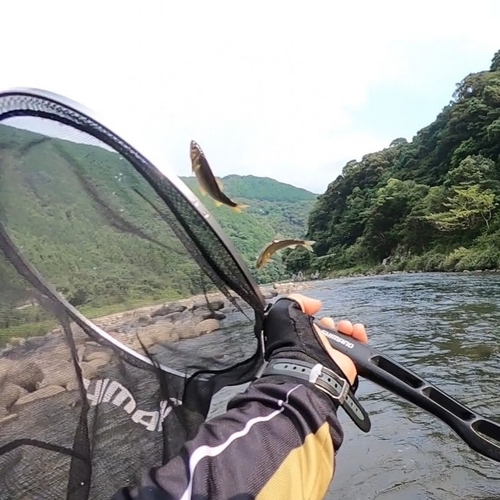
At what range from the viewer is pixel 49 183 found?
4.90 ft

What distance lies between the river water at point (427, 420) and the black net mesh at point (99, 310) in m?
0.30

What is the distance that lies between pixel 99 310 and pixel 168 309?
189 mm

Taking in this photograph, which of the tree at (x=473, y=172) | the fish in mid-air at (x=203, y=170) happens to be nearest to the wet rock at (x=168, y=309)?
the fish in mid-air at (x=203, y=170)

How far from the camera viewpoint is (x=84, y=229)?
60.1 inches

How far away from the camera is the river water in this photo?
5.64 m

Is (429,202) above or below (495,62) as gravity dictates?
below

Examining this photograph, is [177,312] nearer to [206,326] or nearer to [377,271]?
[206,326]

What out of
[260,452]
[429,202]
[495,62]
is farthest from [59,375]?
[495,62]

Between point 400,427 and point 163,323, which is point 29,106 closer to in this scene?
point 163,323

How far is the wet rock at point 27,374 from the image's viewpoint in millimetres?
1351

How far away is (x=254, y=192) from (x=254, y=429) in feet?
417

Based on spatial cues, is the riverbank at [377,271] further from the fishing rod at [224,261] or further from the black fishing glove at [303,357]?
the black fishing glove at [303,357]

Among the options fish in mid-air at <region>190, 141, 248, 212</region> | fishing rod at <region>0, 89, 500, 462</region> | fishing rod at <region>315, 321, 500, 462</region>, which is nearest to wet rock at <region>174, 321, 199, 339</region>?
fishing rod at <region>0, 89, 500, 462</region>

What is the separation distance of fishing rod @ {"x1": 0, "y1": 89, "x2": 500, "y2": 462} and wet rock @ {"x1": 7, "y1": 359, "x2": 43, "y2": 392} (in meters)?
0.17
